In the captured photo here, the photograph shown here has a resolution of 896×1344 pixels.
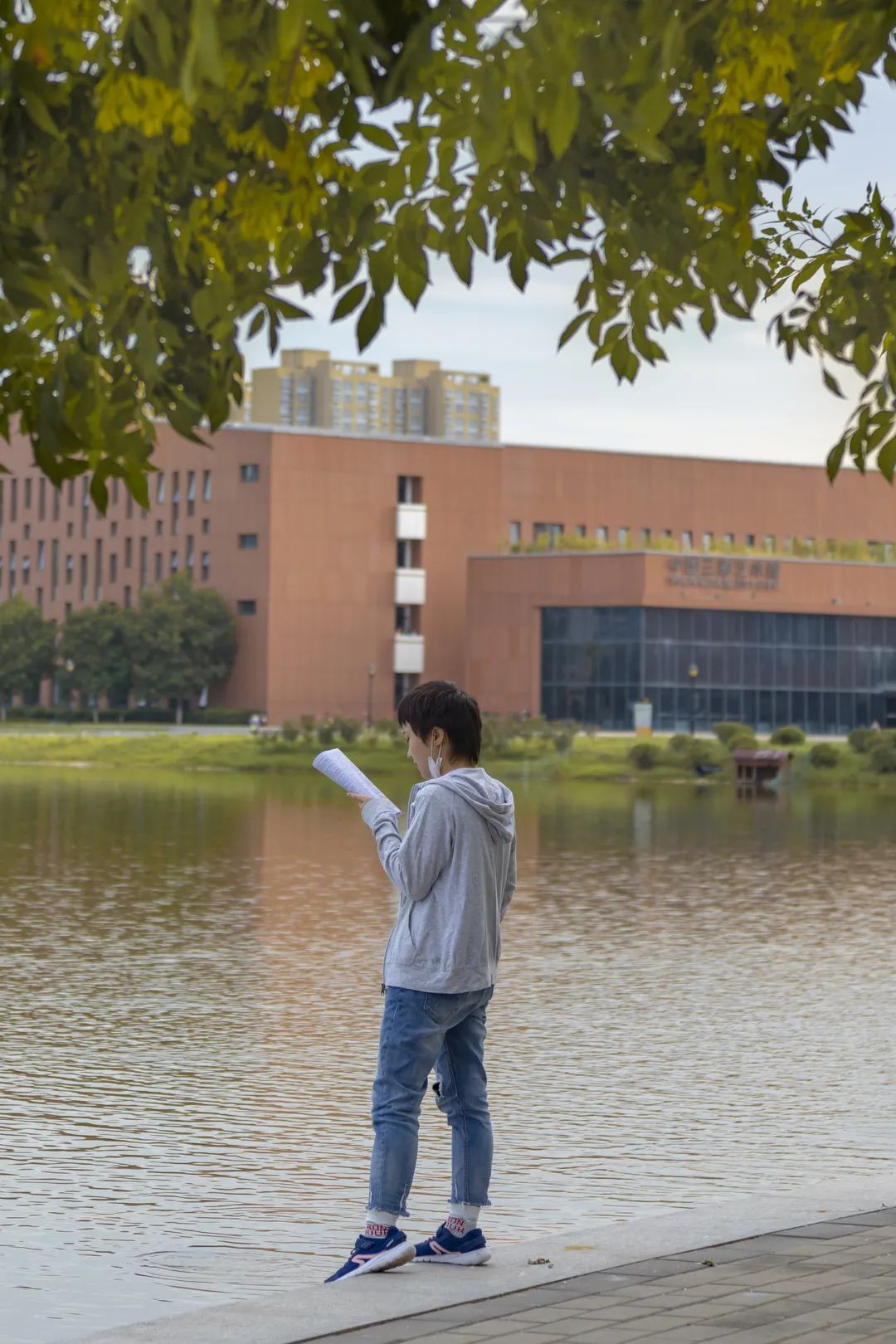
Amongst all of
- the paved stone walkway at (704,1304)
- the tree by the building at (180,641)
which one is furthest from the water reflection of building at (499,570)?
the paved stone walkway at (704,1304)

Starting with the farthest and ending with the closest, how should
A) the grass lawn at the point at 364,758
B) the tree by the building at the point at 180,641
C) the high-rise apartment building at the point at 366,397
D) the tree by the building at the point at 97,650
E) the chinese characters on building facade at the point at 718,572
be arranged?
the high-rise apartment building at the point at 366,397 < the tree by the building at the point at 97,650 < the tree by the building at the point at 180,641 < the chinese characters on building facade at the point at 718,572 < the grass lawn at the point at 364,758

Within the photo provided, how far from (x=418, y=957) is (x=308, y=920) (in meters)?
12.7

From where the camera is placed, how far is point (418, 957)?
6730mm

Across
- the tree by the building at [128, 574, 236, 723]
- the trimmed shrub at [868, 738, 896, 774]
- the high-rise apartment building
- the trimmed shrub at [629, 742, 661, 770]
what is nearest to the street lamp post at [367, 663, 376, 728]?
the tree by the building at [128, 574, 236, 723]

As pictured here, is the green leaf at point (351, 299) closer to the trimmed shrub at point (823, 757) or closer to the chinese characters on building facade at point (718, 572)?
the trimmed shrub at point (823, 757)

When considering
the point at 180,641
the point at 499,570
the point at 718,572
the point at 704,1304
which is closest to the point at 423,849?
the point at 704,1304

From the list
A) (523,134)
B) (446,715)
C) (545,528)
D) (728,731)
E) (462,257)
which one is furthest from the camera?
(545,528)

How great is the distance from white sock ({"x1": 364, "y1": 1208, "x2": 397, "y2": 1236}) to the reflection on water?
1.57 feet

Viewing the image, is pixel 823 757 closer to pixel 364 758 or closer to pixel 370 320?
pixel 364 758

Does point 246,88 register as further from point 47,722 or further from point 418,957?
point 47,722

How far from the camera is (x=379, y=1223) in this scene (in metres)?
6.64

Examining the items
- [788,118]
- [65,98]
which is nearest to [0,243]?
[65,98]

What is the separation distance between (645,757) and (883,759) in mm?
6873

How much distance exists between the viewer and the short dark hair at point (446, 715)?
6957 millimetres
